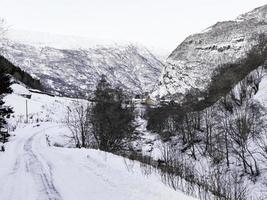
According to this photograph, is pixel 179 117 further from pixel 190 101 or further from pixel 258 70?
pixel 258 70

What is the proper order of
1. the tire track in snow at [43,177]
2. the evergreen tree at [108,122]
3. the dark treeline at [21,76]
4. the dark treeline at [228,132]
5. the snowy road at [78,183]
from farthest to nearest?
the dark treeline at [21,76] → the dark treeline at [228,132] → the evergreen tree at [108,122] → the tire track in snow at [43,177] → the snowy road at [78,183]

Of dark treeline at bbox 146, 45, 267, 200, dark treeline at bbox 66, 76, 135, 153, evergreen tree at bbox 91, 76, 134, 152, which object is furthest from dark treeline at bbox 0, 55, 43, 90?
dark treeline at bbox 66, 76, 135, 153

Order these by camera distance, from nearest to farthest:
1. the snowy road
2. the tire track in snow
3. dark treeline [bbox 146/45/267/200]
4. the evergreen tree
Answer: the snowy road, the tire track in snow, the evergreen tree, dark treeline [bbox 146/45/267/200]

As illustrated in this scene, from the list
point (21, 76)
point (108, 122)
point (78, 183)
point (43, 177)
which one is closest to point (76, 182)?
point (78, 183)

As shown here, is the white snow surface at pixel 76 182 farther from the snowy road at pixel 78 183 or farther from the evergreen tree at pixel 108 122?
the evergreen tree at pixel 108 122

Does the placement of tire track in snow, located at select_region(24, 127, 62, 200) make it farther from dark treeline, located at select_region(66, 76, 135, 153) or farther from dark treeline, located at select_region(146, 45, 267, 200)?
dark treeline, located at select_region(66, 76, 135, 153)

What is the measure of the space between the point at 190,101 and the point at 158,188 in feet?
245

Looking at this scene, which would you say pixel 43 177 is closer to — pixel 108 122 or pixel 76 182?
pixel 76 182

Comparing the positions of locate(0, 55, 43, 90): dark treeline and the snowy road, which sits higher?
locate(0, 55, 43, 90): dark treeline

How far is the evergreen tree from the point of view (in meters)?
38.1

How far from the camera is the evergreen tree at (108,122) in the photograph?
38094 mm

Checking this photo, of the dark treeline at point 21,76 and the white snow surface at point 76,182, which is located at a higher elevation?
the dark treeline at point 21,76

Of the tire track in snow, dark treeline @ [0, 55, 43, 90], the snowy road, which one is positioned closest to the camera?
the snowy road

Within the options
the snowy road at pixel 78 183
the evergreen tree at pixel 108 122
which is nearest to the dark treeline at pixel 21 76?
the evergreen tree at pixel 108 122
